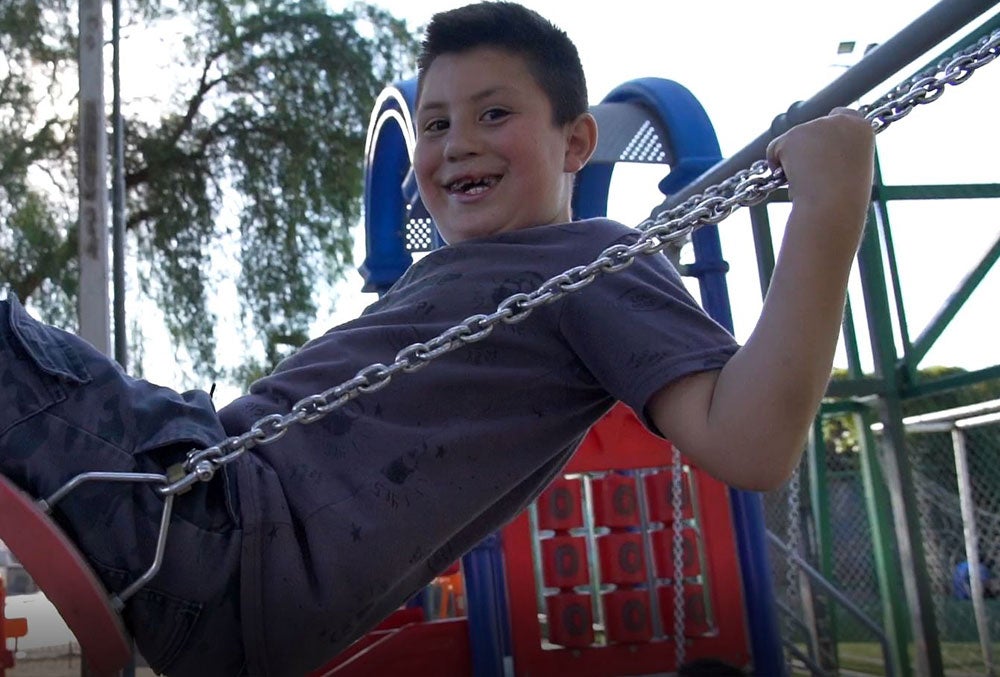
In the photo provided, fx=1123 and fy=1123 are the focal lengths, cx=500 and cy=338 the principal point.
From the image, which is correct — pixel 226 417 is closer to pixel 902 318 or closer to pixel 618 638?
pixel 618 638

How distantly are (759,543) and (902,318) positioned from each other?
97 centimetres

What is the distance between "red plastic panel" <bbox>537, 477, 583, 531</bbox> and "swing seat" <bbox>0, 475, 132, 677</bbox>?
215 centimetres

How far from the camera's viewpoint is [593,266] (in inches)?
42.1

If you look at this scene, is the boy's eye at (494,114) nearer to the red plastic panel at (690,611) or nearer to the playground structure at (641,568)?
the playground structure at (641,568)

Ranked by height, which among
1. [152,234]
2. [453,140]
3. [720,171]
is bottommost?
[453,140]

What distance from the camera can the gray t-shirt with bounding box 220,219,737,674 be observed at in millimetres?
1118

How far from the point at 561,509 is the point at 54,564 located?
2216 millimetres

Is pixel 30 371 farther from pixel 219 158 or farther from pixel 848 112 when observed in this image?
pixel 219 158

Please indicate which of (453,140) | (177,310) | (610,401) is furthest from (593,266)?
(177,310)

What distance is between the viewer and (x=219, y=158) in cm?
1212

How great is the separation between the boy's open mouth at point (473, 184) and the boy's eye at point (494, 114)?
2.8 inches

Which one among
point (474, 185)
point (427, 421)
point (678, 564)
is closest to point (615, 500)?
point (678, 564)

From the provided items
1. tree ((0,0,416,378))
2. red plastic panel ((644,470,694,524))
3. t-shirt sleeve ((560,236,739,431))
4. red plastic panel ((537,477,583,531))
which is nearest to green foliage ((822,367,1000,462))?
red plastic panel ((644,470,694,524))

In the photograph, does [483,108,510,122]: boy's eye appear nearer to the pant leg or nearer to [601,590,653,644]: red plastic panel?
the pant leg
